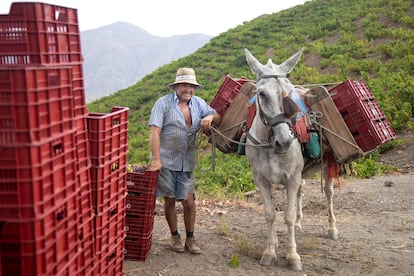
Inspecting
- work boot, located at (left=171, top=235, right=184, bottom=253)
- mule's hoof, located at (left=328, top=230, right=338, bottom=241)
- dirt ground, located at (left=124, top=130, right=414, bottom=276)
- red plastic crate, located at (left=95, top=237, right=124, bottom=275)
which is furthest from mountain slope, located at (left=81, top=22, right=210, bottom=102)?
red plastic crate, located at (left=95, top=237, right=124, bottom=275)

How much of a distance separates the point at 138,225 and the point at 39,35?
3.15 m

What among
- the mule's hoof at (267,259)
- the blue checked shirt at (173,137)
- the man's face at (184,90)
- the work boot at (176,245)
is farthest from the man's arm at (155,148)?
the mule's hoof at (267,259)

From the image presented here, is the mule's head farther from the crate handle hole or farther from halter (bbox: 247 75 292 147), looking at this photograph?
the crate handle hole

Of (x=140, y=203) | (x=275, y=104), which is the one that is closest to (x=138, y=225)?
(x=140, y=203)

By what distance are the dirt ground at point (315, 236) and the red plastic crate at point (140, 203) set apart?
65cm

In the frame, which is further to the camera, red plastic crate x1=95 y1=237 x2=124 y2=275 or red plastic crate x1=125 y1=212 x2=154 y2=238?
red plastic crate x1=125 y1=212 x2=154 y2=238

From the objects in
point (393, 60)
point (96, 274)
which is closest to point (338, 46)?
point (393, 60)

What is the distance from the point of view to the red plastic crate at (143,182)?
18.4 feet

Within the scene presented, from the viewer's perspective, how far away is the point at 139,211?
5.69 meters

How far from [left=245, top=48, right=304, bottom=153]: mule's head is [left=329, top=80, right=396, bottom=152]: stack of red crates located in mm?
1097

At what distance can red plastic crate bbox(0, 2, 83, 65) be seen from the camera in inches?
123

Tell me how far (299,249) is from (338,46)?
710 inches

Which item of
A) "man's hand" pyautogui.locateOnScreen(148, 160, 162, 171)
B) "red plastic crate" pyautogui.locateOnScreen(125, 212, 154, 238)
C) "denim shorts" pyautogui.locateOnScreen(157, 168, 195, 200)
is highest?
"man's hand" pyautogui.locateOnScreen(148, 160, 162, 171)

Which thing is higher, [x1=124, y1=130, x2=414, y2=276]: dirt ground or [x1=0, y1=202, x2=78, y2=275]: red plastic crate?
[x1=0, y1=202, x2=78, y2=275]: red plastic crate
